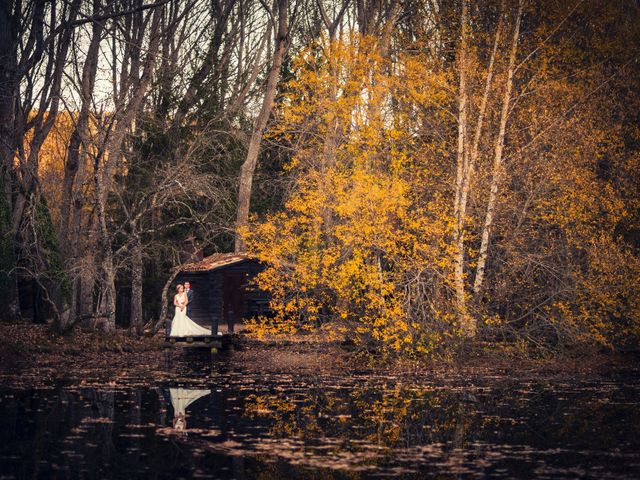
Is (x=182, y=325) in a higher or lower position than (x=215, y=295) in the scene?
lower

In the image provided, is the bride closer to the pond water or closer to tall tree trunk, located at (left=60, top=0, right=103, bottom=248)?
tall tree trunk, located at (left=60, top=0, right=103, bottom=248)

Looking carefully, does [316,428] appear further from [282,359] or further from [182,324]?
[182,324]

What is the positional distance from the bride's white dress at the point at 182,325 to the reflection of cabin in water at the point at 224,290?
4831mm

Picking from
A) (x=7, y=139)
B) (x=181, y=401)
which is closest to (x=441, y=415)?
(x=181, y=401)

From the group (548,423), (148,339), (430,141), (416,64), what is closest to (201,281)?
(148,339)

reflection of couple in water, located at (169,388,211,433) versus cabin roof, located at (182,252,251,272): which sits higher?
cabin roof, located at (182,252,251,272)

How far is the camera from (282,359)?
27984 millimetres

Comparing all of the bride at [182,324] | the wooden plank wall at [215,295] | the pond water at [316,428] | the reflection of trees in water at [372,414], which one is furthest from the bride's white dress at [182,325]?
the reflection of trees in water at [372,414]

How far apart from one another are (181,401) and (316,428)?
388 centimetres

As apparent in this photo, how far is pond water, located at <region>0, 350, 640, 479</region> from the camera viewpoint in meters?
11.5

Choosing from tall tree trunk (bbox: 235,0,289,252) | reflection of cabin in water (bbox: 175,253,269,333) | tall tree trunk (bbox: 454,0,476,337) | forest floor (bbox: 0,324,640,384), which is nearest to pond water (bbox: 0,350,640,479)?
forest floor (bbox: 0,324,640,384)

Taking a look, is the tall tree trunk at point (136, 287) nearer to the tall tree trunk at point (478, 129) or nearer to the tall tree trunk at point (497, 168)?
the tall tree trunk at point (478, 129)

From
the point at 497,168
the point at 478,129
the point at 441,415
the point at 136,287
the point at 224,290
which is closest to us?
the point at 441,415

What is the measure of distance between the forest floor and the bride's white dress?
0.65 m
